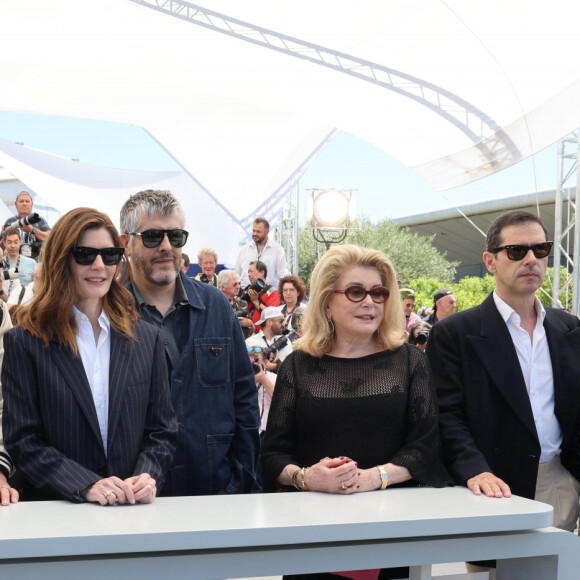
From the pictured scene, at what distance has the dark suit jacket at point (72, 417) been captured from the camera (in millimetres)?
1956

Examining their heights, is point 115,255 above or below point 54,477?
above

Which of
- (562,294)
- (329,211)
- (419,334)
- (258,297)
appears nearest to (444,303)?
(419,334)

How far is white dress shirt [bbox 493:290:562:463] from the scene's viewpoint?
2.49 meters

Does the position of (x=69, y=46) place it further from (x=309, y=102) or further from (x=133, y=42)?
(x=309, y=102)

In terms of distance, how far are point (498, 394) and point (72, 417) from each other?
1388 millimetres

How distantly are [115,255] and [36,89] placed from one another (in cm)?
1341

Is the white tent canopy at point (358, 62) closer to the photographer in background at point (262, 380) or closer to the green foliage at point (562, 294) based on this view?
the green foliage at point (562, 294)

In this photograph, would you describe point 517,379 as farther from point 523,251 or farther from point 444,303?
point 444,303

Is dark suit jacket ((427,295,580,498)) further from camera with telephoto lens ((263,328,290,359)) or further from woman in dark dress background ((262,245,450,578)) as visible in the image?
camera with telephoto lens ((263,328,290,359))

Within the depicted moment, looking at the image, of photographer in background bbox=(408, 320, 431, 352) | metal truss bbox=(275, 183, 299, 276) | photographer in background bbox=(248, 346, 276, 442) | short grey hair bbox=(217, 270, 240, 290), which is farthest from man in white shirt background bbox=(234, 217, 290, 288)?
metal truss bbox=(275, 183, 299, 276)

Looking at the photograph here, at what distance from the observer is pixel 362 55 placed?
984 centimetres

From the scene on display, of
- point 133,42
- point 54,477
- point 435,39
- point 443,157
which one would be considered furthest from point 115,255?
point 133,42

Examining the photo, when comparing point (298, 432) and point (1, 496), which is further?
point (298, 432)

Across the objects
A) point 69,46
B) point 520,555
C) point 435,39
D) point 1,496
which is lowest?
point 520,555
